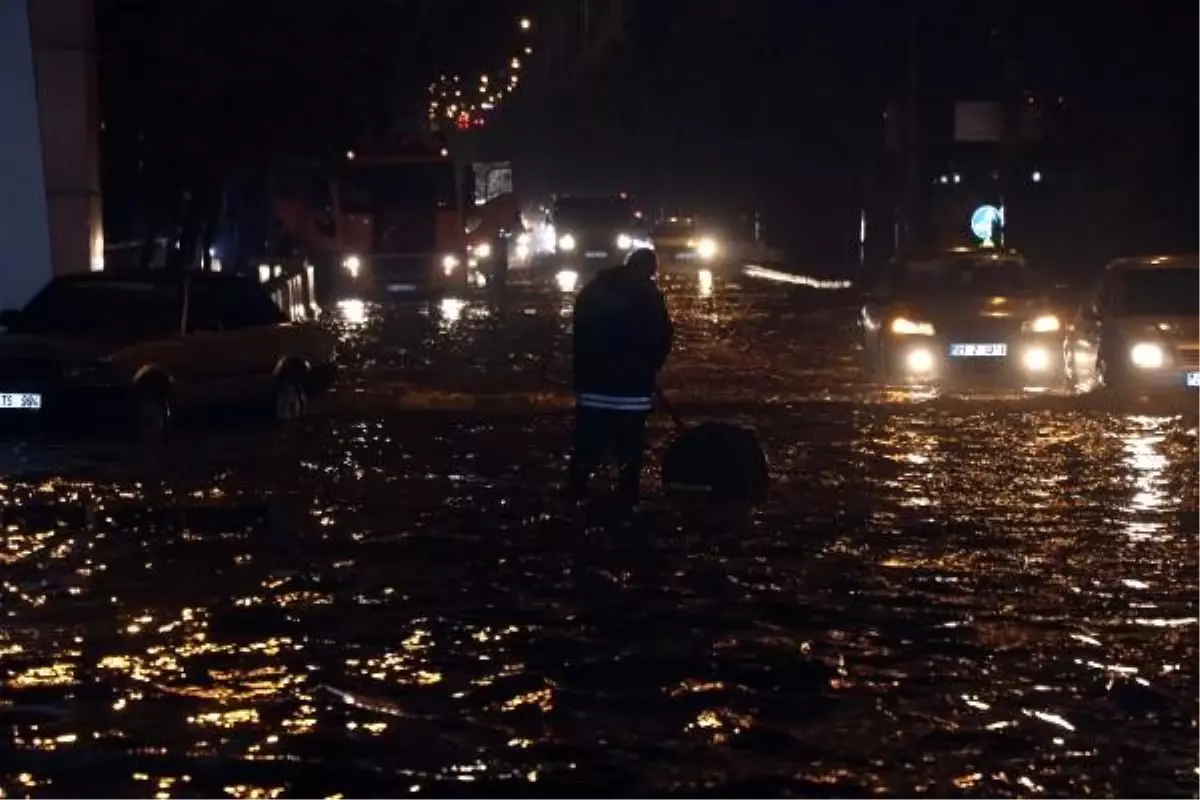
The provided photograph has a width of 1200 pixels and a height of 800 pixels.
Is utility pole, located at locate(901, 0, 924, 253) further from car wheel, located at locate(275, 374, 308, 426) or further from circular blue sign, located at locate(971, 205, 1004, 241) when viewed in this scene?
car wheel, located at locate(275, 374, 308, 426)

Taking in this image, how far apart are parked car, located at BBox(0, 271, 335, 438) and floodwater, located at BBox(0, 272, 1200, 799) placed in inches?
17.7

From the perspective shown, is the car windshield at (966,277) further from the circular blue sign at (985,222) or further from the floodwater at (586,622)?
the circular blue sign at (985,222)

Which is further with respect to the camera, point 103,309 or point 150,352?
point 103,309

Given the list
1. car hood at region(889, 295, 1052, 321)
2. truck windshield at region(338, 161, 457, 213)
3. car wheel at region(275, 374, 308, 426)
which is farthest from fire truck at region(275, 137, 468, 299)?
car wheel at region(275, 374, 308, 426)

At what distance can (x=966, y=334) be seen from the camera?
87.7 feet

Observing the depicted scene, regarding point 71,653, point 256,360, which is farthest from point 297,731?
point 256,360

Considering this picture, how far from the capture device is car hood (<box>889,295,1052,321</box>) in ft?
88.0

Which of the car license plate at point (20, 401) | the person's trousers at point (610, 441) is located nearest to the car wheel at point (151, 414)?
the car license plate at point (20, 401)

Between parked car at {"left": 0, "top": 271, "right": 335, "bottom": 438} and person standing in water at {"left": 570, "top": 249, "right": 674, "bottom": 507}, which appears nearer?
person standing in water at {"left": 570, "top": 249, "right": 674, "bottom": 507}

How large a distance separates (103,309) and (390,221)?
31.6 metres

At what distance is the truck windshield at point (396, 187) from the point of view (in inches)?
2076

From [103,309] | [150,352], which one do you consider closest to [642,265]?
[150,352]

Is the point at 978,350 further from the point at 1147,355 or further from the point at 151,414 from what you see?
the point at 151,414

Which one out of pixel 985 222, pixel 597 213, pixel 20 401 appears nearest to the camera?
pixel 20 401
